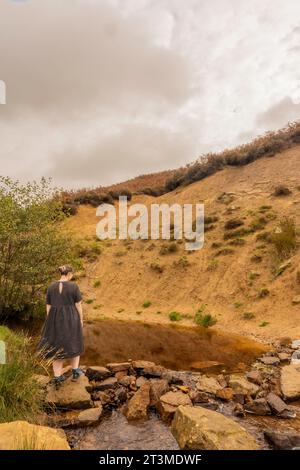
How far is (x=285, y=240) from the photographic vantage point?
20.7m

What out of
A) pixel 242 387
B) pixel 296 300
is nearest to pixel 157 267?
pixel 296 300

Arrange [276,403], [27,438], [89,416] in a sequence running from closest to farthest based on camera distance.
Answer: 1. [27,438]
2. [89,416]
3. [276,403]

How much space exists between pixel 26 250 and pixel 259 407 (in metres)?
13.3

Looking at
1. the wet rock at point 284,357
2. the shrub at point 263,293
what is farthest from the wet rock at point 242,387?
the shrub at point 263,293

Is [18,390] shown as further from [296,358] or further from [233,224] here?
[233,224]

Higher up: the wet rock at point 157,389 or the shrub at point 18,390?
the shrub at point 18,390

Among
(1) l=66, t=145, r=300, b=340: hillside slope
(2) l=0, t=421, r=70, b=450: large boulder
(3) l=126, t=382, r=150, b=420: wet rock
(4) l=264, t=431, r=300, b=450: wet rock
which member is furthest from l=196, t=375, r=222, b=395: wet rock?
(1) l=66, t=145, r=300, b=340: hillside slope

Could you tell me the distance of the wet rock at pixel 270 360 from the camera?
35.1 ft

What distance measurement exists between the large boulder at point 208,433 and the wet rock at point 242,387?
1.98 m

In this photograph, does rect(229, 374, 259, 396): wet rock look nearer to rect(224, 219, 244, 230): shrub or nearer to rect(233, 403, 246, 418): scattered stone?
rect(233, 403, 246, 418): scattered stone

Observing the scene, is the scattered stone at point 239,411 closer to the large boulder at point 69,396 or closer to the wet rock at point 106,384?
the wet rock at point 106,384

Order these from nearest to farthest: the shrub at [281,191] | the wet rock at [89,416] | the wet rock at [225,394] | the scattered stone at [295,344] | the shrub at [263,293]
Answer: the wet rock at [89,416]
the wet rock at [225,394]
the scattered stone at [295,344]
the shrub at [263,293]
the shrub at [281,191]

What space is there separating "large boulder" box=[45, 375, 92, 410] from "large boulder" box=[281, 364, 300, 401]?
14.1 feet
